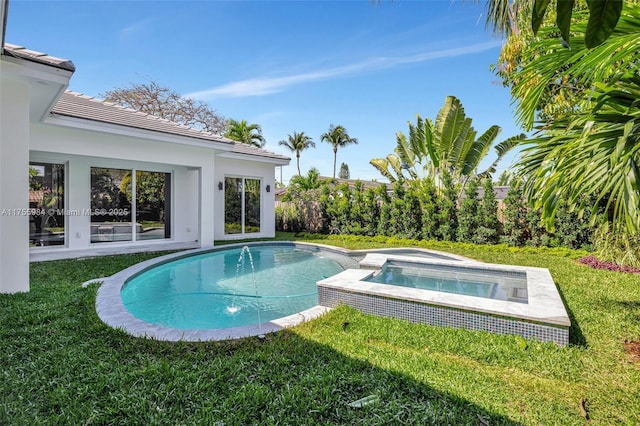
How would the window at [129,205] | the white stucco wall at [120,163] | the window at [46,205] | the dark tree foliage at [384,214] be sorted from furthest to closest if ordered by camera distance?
1. the dark tree foliage at [384,214]
2. the window at [129,205]
3. the window at [46,205]
4. the white stucco wall at [120,163]

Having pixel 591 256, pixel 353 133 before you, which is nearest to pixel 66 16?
pixel 591 256

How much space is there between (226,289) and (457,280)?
6.17 metres

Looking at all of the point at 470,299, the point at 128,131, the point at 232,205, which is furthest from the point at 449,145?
the point at 128,131

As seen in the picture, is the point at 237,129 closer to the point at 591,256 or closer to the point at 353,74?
the point at 353,74

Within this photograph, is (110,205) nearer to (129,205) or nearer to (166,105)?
(129,205)

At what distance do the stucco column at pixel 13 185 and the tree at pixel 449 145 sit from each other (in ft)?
50.0

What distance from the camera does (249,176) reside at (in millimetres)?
18062

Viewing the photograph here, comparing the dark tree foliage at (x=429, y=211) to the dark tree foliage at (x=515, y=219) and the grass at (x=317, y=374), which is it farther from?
the grass at (x=317, y=374)

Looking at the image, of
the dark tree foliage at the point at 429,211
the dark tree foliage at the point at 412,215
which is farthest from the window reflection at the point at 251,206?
the dark tree foliage at the point at 429,211

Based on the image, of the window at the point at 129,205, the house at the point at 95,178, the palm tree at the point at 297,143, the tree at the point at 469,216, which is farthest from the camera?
the palm tree at the point at 297,143

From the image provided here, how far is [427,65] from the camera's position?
17922 mm

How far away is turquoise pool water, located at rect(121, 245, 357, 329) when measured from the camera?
693 cm

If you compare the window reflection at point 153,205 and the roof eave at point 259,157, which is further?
the roof eave at point 259,157

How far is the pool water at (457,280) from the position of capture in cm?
757
